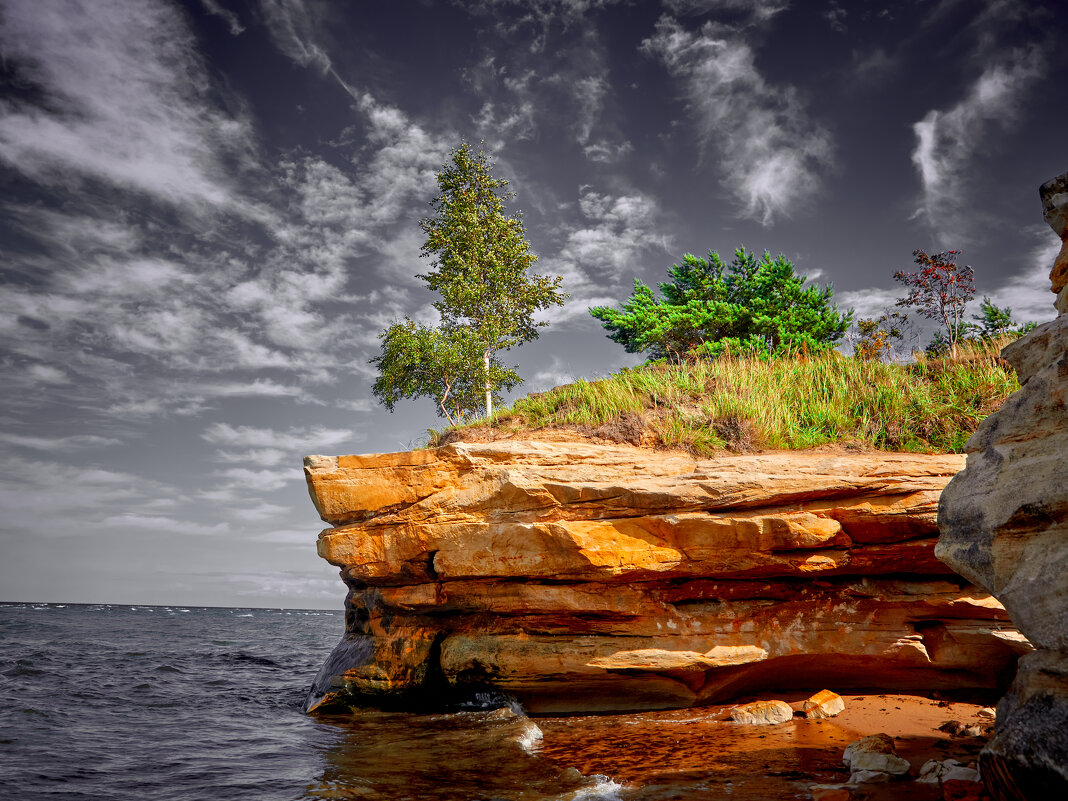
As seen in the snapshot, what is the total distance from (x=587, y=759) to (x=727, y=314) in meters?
13.5

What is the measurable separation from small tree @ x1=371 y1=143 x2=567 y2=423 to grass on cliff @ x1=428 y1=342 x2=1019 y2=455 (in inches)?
309

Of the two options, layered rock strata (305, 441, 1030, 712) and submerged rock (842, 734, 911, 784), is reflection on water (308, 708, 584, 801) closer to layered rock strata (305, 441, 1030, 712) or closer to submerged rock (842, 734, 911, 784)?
layered rock strata (305, 441, 1030, 712)

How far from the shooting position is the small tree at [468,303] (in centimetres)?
2061

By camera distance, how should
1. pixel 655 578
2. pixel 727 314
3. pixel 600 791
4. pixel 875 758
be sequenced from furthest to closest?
1. pixel 727 314
2. pixel 655 578
3. pixel 600 791
4. pixel 875 758

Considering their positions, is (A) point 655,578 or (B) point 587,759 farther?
(A) point 655,578

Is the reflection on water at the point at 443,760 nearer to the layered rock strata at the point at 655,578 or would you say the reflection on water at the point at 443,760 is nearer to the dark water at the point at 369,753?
the dark water at the point at 369,753

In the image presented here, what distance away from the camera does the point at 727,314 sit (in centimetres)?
1723

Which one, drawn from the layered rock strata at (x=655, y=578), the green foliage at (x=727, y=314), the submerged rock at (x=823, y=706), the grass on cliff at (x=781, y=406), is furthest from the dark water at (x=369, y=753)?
the green foliage at (x=727, y=314)

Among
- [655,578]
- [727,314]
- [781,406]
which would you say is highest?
[727,314]

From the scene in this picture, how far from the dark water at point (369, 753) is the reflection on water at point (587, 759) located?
0.08 ft

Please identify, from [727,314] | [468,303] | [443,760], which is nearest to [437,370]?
[468,303]

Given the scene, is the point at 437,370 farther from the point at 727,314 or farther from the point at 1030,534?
the point at 1030,534

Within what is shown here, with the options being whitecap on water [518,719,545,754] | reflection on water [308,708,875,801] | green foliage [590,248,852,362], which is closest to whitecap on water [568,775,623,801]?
reflection on water [308,708,875,801]

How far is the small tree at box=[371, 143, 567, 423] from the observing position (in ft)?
67.6
